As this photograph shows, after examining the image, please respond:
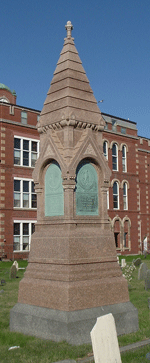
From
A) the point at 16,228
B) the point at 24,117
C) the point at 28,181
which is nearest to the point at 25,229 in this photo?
the point at 16,228

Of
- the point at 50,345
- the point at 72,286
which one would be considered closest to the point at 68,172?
the point at 72,286

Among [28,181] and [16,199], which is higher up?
[28,181]

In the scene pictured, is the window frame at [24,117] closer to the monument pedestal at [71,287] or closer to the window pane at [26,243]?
the window pane at [26,243]

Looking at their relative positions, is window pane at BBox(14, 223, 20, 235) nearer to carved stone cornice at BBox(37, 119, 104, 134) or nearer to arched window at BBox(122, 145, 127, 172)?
arched window at BBox(122, 145, 127, 172)

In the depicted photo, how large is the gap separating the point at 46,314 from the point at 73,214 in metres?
2.17

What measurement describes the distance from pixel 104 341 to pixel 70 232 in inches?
147

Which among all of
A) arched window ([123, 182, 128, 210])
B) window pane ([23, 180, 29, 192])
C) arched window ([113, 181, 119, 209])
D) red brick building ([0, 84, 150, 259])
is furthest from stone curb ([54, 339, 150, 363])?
arched window ([123, 182, 128, 210])

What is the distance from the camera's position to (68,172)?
8.47m

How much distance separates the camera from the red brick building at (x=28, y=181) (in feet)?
106

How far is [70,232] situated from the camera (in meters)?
8.27

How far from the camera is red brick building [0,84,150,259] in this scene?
1271 inches

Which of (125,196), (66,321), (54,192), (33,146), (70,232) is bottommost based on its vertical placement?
(66,321)

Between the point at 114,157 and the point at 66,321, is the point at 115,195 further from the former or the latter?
the point at 66,321

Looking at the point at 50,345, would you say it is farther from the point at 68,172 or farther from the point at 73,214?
the point at 68,172
